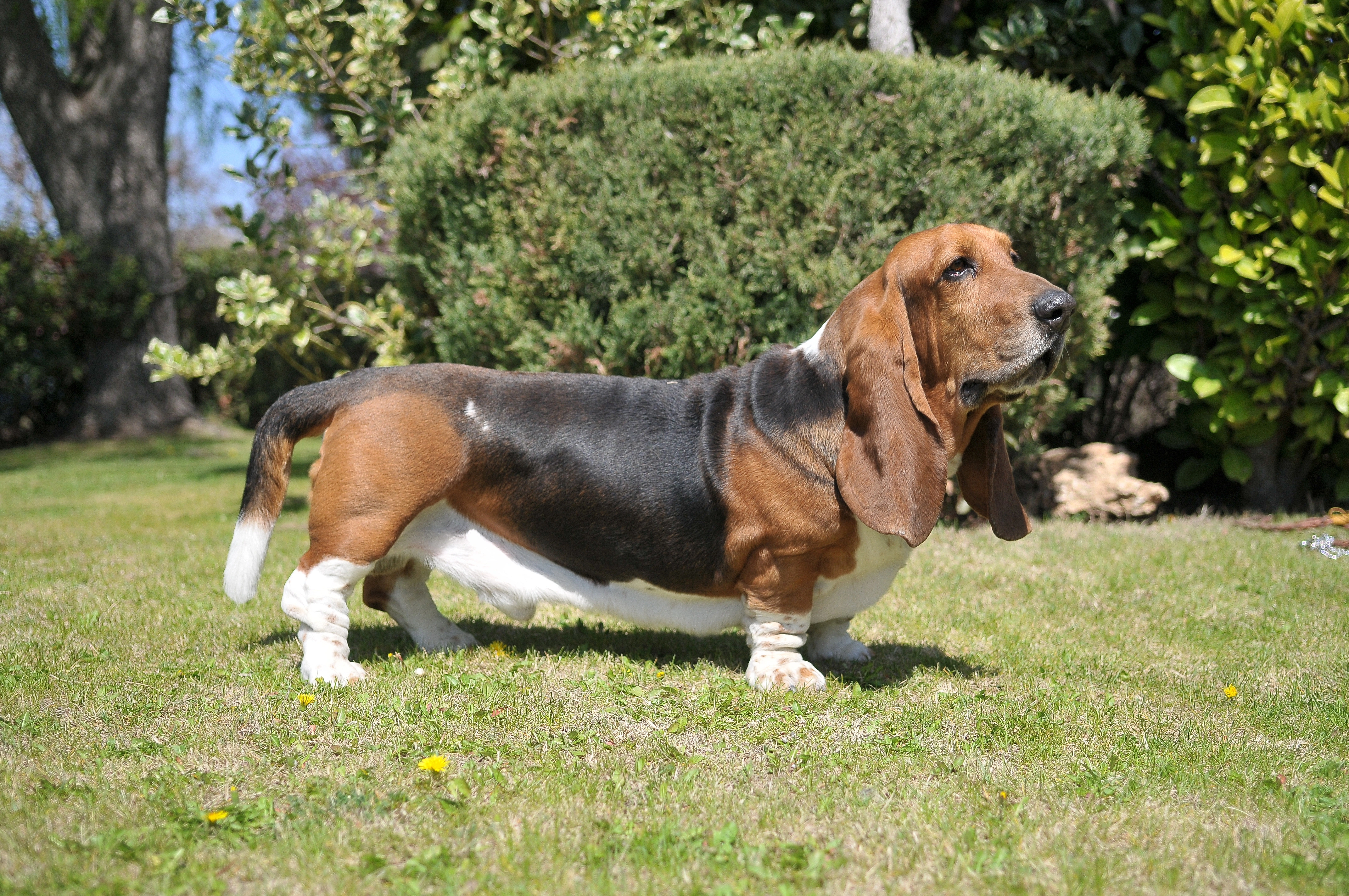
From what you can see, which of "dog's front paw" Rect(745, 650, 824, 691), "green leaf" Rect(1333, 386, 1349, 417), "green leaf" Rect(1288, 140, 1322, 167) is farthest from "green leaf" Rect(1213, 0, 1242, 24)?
"dog's front paw" Rect(745, 650, 824, 691)

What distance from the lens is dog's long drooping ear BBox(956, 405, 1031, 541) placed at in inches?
149

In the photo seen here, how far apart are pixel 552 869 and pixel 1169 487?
7.52 metres

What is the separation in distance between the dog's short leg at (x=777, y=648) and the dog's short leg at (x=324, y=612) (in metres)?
1.45

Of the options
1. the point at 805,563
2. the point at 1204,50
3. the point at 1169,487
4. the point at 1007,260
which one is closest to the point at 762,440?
the point at 805,563

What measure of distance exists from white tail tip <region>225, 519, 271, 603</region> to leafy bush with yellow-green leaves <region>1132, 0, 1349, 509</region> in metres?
5.87

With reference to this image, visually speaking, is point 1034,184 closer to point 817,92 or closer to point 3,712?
point 817,92

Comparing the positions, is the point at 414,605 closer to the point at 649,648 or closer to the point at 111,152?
the point at 649,648

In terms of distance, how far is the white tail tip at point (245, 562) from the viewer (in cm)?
357

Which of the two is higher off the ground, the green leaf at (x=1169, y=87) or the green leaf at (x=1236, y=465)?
the green leaf at (x=1169, y=87)

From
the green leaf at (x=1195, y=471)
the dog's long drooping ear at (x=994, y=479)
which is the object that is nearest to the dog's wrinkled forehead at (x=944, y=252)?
the dog's long drooping ear at (x=994, y=479)

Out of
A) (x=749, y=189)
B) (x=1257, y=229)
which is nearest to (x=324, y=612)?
(x=749, y=189)

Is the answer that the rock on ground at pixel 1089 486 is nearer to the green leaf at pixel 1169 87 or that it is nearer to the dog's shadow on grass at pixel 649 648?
the green leaf at pixel 1169 87

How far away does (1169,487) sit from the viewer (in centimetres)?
830

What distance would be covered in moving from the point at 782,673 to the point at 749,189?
3.33 metres
